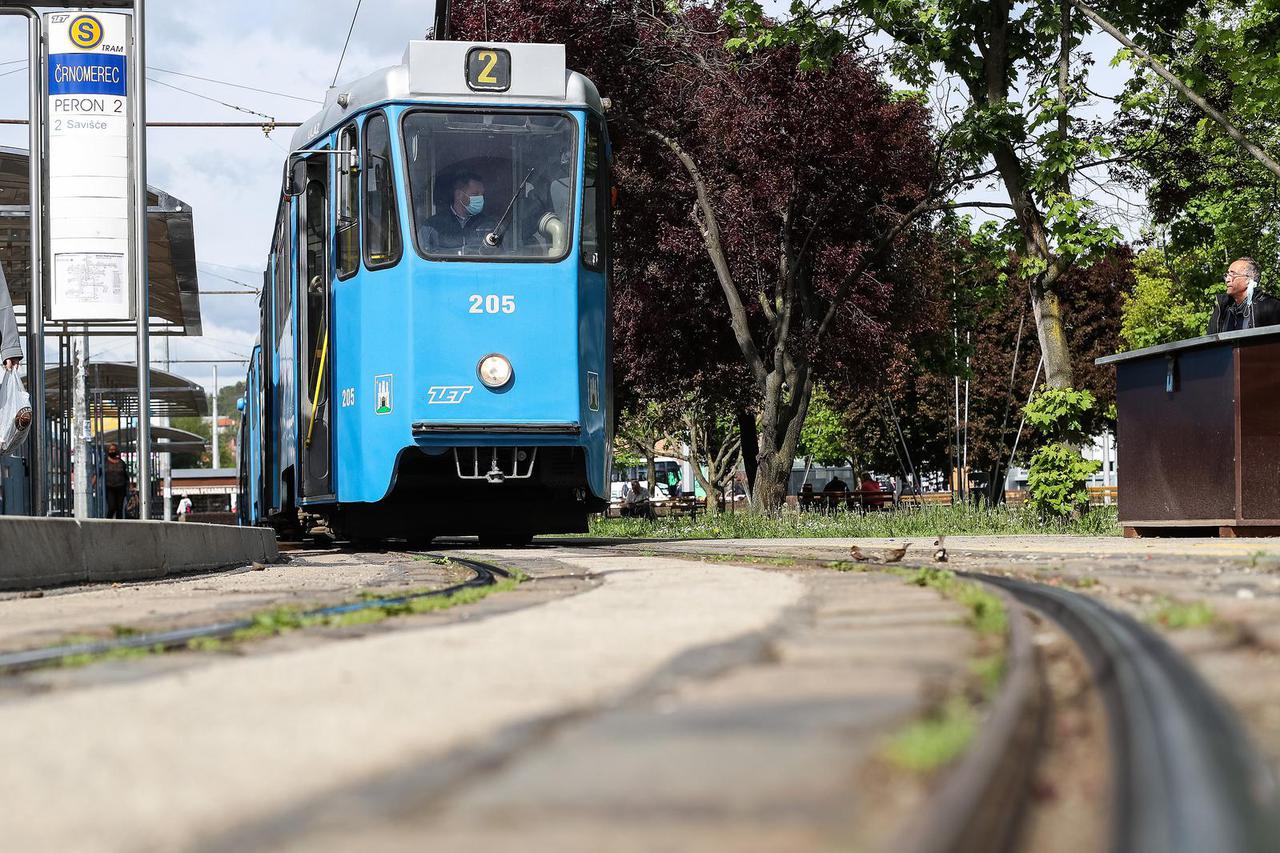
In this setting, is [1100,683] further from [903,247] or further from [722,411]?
[722,411]

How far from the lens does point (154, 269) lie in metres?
23.2

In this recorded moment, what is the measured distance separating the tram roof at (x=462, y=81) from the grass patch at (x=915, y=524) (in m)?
5.40

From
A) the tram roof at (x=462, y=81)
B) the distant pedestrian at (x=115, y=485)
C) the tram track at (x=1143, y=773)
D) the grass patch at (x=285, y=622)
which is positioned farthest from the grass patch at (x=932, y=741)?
the distant pedestrian at (x=115, y=485)

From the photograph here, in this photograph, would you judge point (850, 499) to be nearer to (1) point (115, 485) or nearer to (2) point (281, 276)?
(1) point (115, 485)

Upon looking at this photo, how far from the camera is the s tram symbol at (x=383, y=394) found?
1330cm

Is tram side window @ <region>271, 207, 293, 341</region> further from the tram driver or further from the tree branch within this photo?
the tree branch

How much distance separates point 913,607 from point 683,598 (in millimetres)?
1252

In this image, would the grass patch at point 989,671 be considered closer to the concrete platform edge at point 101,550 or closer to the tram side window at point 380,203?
the concrete platform edge at point 101,550

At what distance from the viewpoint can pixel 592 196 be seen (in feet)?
46.0

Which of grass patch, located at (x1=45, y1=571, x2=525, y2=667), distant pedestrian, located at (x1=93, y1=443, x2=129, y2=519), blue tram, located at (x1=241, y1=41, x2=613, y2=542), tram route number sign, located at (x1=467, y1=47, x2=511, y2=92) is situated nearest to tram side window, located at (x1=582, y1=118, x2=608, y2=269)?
blue tram, located at (x1=241, y1=41, x2=613, y2=542)

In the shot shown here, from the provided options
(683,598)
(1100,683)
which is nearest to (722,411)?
(683,598)

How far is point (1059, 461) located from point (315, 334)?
7.79 meters

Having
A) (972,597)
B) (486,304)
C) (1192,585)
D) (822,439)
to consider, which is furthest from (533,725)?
(822,439)

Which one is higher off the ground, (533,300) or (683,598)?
(533,300)
